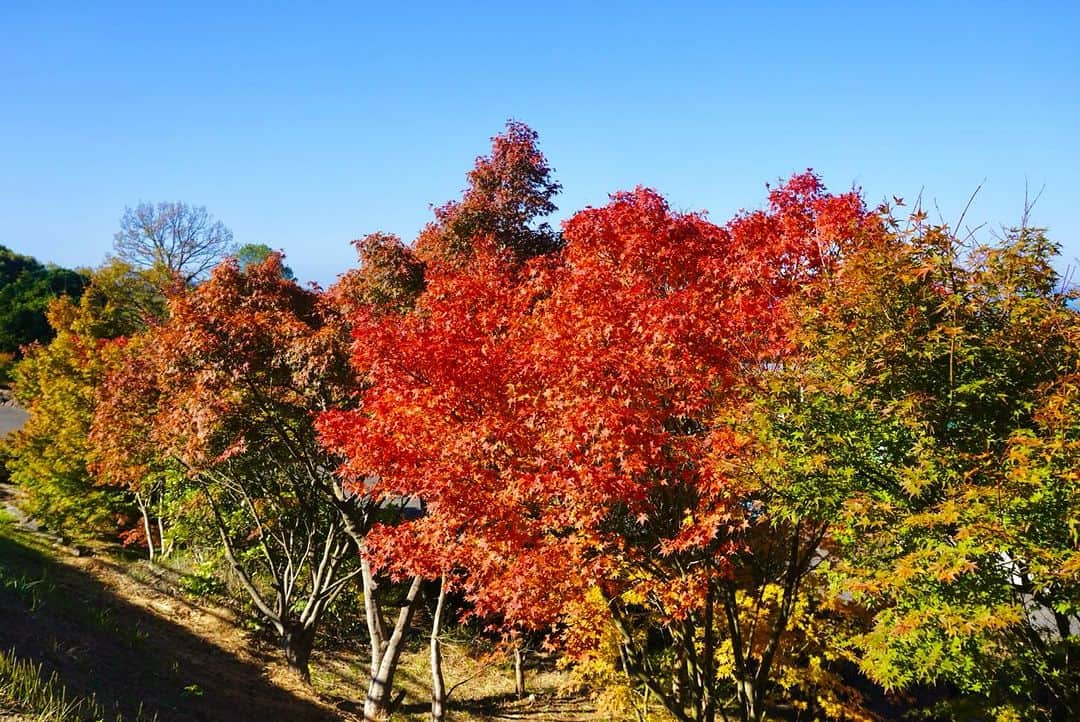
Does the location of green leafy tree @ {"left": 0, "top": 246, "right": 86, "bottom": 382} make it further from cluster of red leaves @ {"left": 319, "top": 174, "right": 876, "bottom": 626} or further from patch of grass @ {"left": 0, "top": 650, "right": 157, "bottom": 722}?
cluster of red leaves @ {"left": 319, "top": 174, "right": 876, "bottom": 626}

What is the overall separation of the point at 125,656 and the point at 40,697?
3591 mm

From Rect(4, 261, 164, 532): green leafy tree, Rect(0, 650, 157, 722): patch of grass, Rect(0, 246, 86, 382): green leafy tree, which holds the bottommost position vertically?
Rect(0, 650, 157, 722): patch of grass

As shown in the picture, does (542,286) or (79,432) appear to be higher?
(542,286)

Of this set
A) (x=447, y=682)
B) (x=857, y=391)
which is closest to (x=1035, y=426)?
(x=857, y=391)

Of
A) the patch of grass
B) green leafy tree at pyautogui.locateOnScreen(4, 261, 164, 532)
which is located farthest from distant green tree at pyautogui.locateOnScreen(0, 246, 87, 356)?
the patch of grass

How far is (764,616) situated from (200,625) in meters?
12.7

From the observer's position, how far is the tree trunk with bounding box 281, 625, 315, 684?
14308mm

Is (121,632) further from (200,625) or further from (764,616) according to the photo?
(764,616)

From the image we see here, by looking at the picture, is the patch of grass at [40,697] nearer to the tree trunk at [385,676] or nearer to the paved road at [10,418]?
the tree trunk at [385,676]

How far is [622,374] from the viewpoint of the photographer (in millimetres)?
7836

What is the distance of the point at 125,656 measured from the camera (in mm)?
10602

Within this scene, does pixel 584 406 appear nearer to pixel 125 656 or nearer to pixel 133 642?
pixel 125 656

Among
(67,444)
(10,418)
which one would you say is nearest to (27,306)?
(10,418)

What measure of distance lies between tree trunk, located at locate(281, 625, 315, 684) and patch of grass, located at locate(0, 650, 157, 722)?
6562 millimetres
